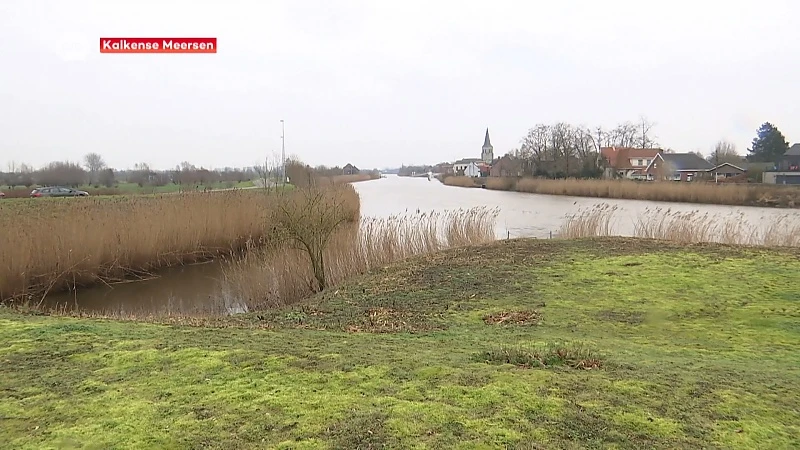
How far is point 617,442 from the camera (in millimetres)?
2537

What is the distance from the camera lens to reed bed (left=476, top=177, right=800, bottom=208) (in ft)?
93.8

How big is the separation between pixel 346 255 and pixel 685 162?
55615mm

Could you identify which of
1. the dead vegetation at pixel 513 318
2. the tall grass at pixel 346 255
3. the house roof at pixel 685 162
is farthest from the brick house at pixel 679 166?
the dead vegetation at pixel 513 318

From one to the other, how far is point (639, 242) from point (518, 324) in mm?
6510

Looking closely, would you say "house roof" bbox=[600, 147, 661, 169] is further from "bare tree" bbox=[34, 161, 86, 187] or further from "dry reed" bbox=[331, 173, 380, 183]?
"bare tree" bbox=[34, 161, 86, 187]

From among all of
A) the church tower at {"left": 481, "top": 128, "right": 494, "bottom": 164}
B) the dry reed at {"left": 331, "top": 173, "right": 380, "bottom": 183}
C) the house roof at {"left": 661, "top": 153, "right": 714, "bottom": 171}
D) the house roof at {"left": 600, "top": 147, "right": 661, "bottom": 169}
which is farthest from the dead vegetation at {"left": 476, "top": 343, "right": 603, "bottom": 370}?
the church tower at {"left": 481, "top": 128, "right": 494, "bottom": 164}

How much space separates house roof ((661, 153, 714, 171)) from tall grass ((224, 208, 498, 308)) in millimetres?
49385

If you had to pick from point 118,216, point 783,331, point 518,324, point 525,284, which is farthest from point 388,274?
point 118,216

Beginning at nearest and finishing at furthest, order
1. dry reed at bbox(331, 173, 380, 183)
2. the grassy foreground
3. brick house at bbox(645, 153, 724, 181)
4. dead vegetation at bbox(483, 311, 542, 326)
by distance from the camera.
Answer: the grassy foreground
dead vegetation at bbox(483, 311, 542, 326)
dry reed at bbox(331, 173, 380, 183)
brick house at bbox(645, 153, 724, 181)

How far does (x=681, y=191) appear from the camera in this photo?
3166 centimetres

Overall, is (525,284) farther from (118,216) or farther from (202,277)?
(118,216)

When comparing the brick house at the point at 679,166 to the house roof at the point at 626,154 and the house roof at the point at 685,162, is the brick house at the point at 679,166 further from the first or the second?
the house roof at the point at 626,154

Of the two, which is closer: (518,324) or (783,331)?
(783,331)

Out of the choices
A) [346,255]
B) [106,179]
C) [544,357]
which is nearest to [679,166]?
[106,179]
